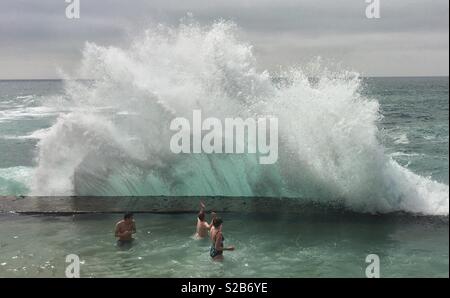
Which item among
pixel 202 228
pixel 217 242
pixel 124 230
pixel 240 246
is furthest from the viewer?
pixel 202 228

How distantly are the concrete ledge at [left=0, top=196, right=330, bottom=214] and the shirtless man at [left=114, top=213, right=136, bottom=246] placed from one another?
1885mm

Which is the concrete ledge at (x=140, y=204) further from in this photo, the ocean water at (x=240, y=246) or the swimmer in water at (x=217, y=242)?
the swimmer in water at (x=217, y=242)

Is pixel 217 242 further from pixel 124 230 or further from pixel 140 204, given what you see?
pixel 140 204

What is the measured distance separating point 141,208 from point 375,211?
6419mm

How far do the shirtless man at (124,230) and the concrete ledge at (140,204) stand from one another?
1.89 meters

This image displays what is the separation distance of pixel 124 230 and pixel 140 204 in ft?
8.14

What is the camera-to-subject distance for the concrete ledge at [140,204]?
1162 centimetres

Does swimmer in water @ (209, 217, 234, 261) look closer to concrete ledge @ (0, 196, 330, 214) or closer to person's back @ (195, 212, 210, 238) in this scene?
person's back @ (195, 212, 210, 238)

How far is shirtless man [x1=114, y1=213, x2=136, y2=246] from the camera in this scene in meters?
9.73

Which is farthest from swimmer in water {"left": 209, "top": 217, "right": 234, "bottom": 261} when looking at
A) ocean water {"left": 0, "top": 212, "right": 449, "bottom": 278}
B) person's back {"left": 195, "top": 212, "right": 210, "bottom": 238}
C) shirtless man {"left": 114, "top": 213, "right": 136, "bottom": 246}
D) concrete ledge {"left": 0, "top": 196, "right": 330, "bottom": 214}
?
concrete ledge {"left": 0, "top": 196, "right": 330, "bottom": 214}

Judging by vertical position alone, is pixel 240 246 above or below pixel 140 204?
below

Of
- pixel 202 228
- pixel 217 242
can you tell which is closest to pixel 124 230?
pixel 202 228

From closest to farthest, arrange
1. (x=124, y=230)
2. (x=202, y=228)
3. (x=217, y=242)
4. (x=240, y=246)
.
Answer: 1. (x=217, y=242)
2. (x=240, y=246)
3. (x=124, y=230)
4. (x=202, y=228)

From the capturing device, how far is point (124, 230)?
9781 millimetres
